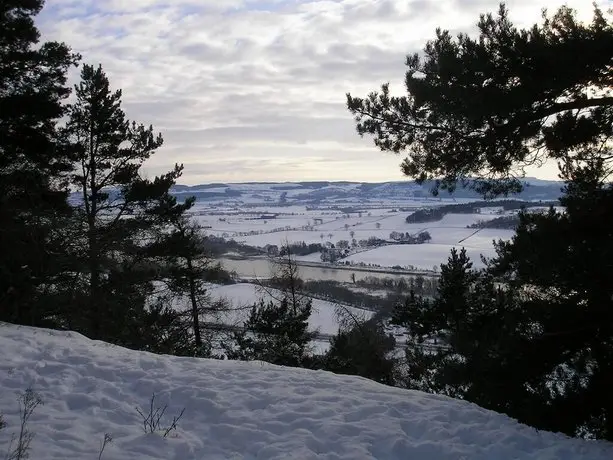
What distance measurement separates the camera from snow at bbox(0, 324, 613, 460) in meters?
4.38

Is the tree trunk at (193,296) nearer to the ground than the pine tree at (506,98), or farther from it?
nearer to the ground

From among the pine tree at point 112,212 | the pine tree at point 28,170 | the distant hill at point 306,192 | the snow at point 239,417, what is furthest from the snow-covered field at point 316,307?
the distant hill at point 306,192

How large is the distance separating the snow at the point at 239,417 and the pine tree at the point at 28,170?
12.2 feet

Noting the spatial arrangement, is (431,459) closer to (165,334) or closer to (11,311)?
(11,311)

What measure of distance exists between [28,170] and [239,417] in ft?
29.1

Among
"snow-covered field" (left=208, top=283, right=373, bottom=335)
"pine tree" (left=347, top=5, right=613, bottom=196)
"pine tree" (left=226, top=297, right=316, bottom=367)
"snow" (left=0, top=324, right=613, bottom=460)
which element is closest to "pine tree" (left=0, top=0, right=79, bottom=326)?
"snow" (left=0, top=324, right=613, bottom=460)

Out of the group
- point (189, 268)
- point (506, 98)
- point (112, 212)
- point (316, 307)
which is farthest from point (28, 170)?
point (316, 307)

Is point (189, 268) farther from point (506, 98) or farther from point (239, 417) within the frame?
point (506, 98)

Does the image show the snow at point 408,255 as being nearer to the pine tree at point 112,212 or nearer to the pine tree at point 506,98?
the pine tree at point 112,212

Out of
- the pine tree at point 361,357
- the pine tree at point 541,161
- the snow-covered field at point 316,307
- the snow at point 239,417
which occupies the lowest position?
the snow-covered field at point 316,307

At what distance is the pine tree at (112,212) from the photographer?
40.5ft

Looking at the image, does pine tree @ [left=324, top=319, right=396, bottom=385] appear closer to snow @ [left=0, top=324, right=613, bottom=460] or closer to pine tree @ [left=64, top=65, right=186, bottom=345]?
pine tree @ [left=64, top=65, right=186, bottom=345]

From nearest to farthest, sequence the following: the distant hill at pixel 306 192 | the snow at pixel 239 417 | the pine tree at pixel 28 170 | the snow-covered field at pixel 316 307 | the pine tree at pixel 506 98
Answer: the snow at pixel 239 417 < the pine tree at pixel 506 98 < the pine tree at pixel 28 170 < the snow-covered field at pixel 316 307 < the distant hill at pixel 306 192

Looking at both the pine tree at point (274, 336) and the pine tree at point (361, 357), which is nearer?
the pine tree at point (274, 336)
